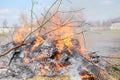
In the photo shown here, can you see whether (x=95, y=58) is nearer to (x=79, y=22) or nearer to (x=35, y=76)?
(x=79, y=22)

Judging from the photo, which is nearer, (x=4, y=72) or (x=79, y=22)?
(x=4, y=72)

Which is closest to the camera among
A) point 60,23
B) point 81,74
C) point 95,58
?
point 81,74

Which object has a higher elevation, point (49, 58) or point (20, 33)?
point (20, 33)

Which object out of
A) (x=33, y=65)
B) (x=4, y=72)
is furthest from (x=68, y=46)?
(x=4, y=72)

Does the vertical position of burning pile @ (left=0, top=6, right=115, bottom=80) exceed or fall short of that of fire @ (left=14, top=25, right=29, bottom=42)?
it falls short

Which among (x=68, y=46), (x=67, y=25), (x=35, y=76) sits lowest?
(x=35, y=76)

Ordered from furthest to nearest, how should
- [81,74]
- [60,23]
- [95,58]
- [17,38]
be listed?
[95,58] < [17,38] < [60,23] < [81,74]

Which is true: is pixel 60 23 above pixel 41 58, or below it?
above

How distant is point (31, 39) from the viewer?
7.75 meters

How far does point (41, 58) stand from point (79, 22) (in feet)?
4.86

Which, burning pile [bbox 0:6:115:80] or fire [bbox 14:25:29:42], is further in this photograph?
fire [bbox 14:25:29:42]

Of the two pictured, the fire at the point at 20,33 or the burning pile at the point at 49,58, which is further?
the fire at the point at 20,33

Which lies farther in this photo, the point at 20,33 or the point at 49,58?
the point at 20,33

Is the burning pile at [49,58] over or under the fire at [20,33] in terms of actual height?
under
